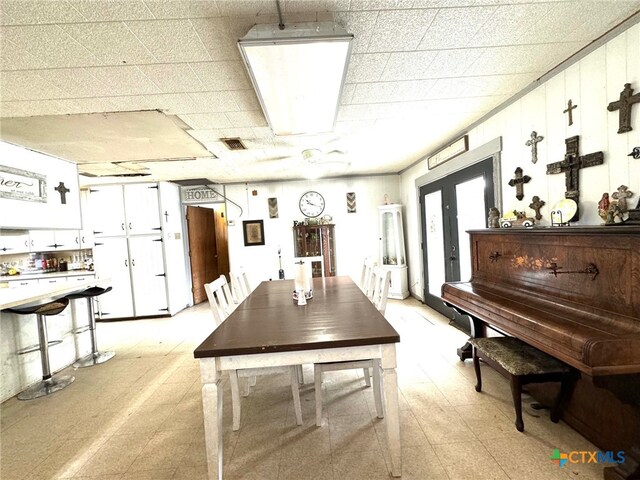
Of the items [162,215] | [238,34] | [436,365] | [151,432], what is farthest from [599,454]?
[162,215]

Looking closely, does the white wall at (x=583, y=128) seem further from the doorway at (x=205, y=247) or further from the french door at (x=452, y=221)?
the doorway at (x=205, y=247)

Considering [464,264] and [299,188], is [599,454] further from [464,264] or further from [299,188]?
[299,188]

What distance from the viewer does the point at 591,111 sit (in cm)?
190

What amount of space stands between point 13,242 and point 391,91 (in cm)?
624

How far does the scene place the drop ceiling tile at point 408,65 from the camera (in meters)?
1.86

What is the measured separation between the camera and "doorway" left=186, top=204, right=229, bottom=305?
5832mm

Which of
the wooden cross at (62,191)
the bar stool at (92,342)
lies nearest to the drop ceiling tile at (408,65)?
the bar stool at (92,342)

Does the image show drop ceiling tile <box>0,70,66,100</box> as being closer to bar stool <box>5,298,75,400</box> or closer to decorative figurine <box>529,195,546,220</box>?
bar stool <box>5,298,75,400</box>

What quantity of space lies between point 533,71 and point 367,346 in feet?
7.67

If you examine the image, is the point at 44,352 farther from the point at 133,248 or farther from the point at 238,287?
the point at 133,248

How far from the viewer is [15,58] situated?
65.1 inches

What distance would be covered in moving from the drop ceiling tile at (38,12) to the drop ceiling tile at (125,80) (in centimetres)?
41

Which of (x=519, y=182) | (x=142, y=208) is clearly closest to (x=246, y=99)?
(x=519, y=182)

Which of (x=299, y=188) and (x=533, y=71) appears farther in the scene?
(x=299, y=188)
